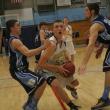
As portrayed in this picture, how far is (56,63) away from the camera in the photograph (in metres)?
5.92

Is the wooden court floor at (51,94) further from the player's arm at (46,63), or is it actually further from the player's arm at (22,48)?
the player's arm at (22,48)

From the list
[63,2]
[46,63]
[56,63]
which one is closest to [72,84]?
[56,63]

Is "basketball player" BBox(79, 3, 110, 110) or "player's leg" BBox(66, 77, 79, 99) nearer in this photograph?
"basketball player" BBox(79, 3, 110, 110)

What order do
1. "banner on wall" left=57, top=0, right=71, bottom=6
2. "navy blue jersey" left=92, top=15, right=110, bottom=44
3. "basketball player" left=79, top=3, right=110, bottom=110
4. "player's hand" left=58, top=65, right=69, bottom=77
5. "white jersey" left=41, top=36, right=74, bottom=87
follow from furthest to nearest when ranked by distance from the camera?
"banner on wall" left=57, top=0, right=71, bottom=6, "white jersey" left=41, top=36, right=74, bottom=87, "player's hand" left=58, top=65, right=69, bottom=77, "navy blue jersey" left=92, top=15, right=110, bottom=44, "basketball player" left=79, top=3, right=110, bottom=110

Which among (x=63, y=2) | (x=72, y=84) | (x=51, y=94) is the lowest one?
(x=51, y=94)

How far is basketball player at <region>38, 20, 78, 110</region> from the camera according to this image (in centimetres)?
551

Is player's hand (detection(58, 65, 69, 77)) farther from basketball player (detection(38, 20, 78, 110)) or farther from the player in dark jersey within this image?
the player in dark jersey

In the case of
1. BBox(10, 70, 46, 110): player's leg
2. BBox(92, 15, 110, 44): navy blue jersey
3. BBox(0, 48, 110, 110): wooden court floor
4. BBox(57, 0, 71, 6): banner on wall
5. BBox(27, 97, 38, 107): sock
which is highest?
BBox(57, 0, 71, 6): banner on wall

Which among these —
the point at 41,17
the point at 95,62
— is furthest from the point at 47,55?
the point at 41,17

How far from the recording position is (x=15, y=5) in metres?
17.2

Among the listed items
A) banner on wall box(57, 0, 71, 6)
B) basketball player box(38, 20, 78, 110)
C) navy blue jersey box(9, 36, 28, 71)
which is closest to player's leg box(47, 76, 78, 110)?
Answer: basketball player box(38, 20, 78, 110)

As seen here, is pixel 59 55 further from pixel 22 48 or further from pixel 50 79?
pixel 22 48

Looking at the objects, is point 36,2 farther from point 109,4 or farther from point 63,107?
point 63,107

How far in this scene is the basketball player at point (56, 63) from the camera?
5.51 meters
